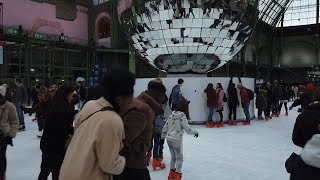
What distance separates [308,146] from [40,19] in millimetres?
28363

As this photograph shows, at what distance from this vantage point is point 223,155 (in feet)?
17.7

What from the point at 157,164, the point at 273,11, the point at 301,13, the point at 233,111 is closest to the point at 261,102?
the point at 233,111

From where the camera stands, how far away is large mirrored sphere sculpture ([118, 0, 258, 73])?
6.48m

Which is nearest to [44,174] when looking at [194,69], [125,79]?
[125,79]

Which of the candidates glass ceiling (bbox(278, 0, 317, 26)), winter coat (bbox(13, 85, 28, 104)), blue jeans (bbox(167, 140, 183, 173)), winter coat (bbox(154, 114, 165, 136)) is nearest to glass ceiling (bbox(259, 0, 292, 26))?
glass ceiling (bbox(278, 0, 317, 26))

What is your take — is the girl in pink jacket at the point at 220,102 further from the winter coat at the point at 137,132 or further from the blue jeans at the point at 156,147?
the winter coat at the point at 137,132

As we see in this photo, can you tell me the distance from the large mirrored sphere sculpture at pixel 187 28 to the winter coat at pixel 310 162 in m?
4.52

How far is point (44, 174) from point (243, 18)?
511cm

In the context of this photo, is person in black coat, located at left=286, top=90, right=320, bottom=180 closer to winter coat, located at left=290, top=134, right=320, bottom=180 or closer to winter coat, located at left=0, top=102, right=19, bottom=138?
winter coat, located at left=290, top=134, right=320, bottom=180

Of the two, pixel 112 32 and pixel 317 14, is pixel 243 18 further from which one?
pixel 317 14

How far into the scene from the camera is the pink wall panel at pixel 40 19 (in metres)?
25.7

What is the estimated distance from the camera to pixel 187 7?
6410 mm

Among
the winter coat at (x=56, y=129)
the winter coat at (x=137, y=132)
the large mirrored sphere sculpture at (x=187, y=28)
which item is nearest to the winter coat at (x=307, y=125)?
the winter coat at (x=137, y=132)

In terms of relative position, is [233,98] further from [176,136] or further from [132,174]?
[132,174]
